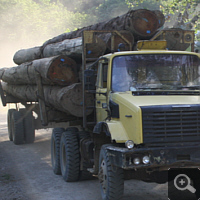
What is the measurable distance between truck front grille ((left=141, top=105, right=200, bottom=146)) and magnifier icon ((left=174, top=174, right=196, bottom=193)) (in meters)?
1.00

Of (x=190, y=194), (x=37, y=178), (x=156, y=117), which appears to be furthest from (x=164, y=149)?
(x=37, y=178)

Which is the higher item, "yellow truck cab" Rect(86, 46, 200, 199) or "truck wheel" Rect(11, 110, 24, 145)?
"yellow truck cab" Rect(86, 46, 200, 199)

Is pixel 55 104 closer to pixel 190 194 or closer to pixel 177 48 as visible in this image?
pixel 177 48

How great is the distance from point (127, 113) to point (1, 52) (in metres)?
84.3

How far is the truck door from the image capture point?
24.6ft

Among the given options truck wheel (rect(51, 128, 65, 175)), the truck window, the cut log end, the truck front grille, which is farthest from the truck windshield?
truck wheel (rect(51, 128, 65, 175))

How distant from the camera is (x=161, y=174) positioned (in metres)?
6.69

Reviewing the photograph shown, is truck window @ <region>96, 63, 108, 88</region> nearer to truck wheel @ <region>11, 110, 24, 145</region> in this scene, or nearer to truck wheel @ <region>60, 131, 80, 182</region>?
truck wheel @ <region>60, 131, 80, 182</region>

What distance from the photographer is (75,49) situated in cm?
952

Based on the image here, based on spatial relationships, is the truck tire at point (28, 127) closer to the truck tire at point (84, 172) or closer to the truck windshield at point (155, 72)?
the truck tire at point (84, 172)

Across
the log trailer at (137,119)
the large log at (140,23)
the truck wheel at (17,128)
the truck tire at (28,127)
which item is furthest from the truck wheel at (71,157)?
the truck tire at (28,127)

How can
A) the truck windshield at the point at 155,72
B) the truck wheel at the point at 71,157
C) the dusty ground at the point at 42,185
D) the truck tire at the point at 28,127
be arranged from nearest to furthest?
the truck windshield at the point at 155,72
the dusty ground at the point at 42,185
the truck wheel at the point at 71,157
the truck tire at the point at 28,127

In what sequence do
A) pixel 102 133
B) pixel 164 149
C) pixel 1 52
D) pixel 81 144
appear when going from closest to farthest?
pixel 164 149 → pixel 102 133 → pixel 81 144 → pixel 1 52

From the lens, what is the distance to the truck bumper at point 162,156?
6.02 metres
